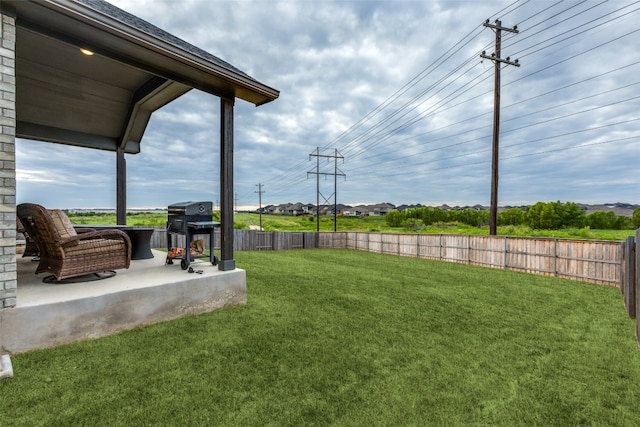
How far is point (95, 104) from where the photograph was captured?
18.1 feet

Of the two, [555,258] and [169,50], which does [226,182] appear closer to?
[169,50]

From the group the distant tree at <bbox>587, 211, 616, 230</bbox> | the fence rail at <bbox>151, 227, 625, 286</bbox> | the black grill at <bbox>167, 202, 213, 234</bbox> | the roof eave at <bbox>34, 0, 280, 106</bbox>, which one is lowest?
the fence rail at <bbox>151, 227, 625, 286</bbox>

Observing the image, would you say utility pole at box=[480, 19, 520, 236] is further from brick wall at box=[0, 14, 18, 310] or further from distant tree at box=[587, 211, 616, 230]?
distant tree at box=[587, 211, 616, 230]

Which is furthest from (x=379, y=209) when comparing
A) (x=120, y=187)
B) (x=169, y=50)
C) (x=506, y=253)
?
(x=169, y=50)

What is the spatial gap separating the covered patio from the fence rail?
12.0 feet

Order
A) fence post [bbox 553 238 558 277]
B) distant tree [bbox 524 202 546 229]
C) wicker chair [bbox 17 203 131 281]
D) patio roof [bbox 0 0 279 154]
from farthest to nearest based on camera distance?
distant tree [bbox 524 202 546 229], fence post [bbox 553 238 558 277], wicker chair [bbox 17 203 131 281], patio roof [bbox 0 0 279 154]

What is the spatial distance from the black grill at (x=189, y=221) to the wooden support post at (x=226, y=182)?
0.78 ft

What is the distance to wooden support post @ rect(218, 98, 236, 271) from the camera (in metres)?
3.84

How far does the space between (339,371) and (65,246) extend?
3.19 meters

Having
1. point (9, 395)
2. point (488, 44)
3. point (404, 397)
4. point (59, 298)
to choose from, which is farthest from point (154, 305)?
point (488, 44)

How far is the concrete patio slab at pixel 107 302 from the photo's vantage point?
2369 millimetres

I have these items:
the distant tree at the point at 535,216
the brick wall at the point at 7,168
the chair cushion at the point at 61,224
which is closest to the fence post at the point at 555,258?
the chair cushion at the point at 61,224

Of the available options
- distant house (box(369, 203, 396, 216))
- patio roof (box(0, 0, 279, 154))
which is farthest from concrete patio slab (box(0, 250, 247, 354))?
distant house (box(369, 203, 396, 216))

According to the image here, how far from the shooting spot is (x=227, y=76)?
3572mm
